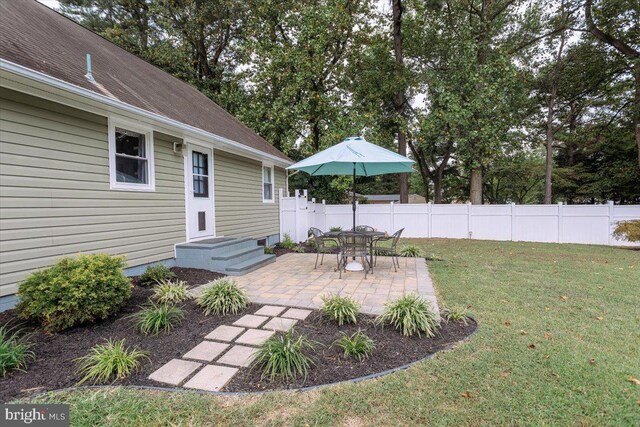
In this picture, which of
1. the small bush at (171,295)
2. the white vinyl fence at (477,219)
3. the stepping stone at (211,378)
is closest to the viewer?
the stepping stone at (211,378)

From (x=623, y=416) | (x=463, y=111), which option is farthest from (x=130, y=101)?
(x=463, y=111)

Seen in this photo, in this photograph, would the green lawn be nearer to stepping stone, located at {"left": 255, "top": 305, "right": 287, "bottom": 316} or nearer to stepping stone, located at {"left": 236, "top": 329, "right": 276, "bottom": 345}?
stepping stone, located at {"left": 236, "top": 329, "right": 276, "bottom": 345}

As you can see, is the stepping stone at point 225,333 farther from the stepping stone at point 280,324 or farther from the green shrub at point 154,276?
the green shrub at point 154,276

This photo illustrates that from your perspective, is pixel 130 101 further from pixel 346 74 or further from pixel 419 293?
pixel 346 74

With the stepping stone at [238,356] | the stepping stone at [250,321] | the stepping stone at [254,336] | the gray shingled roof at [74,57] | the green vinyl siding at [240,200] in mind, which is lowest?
the stepping stone at [238,356]

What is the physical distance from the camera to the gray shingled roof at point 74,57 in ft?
12.6

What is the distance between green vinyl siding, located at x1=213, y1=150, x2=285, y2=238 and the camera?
769cm

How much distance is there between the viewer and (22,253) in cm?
377

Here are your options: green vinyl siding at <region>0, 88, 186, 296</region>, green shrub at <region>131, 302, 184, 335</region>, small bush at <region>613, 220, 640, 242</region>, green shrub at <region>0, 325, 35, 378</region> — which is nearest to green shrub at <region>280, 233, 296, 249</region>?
green vinyl siding at <region>0, 88, 186, 296</region>

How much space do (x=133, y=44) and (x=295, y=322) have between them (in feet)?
54.9

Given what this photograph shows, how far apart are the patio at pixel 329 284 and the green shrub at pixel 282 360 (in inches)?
55.0

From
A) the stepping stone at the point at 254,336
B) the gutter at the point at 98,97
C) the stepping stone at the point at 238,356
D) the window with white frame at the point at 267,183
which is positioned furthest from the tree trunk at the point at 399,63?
the stepping stone at the point at 238,356

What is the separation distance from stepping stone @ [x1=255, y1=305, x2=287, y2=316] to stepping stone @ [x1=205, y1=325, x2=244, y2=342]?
0.47m

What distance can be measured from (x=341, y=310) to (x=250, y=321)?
1074mm
